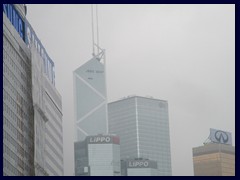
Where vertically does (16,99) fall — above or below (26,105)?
above

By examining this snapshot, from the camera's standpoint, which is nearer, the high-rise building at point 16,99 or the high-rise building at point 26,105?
the high-rise building at point 16,99

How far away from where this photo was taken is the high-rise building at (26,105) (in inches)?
5659

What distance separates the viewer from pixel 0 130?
A: 12769cm

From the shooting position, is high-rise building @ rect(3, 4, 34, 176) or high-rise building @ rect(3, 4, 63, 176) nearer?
high-rise building @ rect(3, 4, 34, 176)

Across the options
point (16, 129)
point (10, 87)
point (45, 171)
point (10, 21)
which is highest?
point (10, 21)

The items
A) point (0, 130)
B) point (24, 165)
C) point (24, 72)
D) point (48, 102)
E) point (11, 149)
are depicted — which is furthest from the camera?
point (48, 102)

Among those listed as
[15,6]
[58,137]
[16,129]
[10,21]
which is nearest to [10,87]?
[16,129]

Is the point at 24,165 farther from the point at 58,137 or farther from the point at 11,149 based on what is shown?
the point at 58,137

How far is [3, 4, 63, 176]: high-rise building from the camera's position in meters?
144

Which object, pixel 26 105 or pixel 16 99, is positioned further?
pixel 26 105

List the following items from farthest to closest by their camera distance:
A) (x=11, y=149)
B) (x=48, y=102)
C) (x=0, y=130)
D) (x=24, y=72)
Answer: (x=48, y=102)
(x=24, y=72)
(x=11, y=149)
(x=0, y=130)

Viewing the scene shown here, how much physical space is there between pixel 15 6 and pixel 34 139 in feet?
125

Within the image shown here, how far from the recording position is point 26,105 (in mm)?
163875

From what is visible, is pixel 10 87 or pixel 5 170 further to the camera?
pixel 10 87
